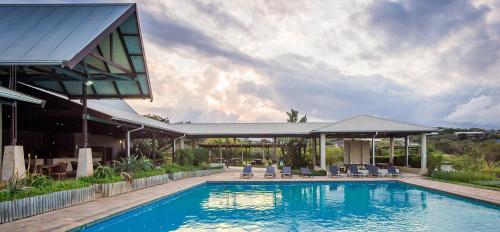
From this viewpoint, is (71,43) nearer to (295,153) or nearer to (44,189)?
(44,189)

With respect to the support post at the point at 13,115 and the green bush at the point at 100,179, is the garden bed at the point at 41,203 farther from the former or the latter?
the support post at the point at 13,115

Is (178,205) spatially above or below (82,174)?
below

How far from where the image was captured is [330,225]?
1077 centimetres

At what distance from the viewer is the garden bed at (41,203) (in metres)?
8.84

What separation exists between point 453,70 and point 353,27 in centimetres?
756

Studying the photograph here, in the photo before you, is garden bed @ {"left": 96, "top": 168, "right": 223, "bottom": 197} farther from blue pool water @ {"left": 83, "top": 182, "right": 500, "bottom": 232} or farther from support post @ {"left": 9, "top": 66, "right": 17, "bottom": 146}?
support post @ {"left": 9, "top": 66, "right": 17, "bottom": 146}

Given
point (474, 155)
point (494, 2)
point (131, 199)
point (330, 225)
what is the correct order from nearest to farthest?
point (330, 225)
point (131, 199)
point (494, 2)
point (474, 155)

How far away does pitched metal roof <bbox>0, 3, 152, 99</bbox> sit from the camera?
464 inches

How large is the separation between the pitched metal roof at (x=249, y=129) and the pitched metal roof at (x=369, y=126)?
3.05 metres

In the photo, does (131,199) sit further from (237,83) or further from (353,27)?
(237,83)

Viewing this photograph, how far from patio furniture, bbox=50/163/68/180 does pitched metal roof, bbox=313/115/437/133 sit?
13.8 m

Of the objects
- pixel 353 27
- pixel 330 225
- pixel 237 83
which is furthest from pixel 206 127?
pixel 330 225

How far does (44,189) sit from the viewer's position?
34.1ft

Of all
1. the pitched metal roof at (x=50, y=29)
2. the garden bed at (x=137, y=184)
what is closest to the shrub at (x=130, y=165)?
the garden bed at (x=137, y=184)
